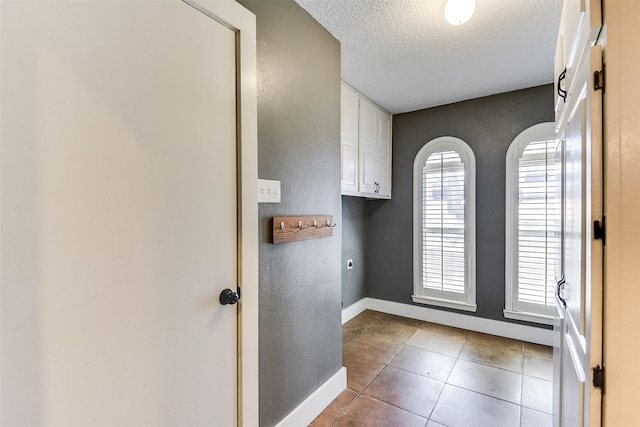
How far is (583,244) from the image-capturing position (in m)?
0.83

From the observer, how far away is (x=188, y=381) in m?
1.14

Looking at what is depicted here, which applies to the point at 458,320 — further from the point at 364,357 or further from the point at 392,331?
the point at 364,357

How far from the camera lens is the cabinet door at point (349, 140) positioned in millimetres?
2629

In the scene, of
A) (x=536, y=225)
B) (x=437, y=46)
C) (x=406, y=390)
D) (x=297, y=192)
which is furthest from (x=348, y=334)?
(x=437, y=46)

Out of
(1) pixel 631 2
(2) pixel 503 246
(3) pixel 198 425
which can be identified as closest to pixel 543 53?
(2) pixel 503 246

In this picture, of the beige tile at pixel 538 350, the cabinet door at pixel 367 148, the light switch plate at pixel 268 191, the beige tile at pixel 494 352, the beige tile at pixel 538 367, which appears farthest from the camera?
the cabinet door at pixel 367 148

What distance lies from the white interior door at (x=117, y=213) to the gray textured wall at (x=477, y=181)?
2.61 metres

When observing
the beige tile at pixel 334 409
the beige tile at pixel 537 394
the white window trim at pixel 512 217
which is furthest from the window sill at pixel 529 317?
the beige tile at pixel 334 409

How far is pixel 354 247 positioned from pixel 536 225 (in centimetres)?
180

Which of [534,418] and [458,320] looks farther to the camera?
[458,320]

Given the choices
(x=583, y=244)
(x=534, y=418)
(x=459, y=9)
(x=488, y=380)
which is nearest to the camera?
(x=583, y=244)

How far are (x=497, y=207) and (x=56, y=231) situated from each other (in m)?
3.31

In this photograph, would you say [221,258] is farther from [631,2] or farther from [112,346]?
[631,2]

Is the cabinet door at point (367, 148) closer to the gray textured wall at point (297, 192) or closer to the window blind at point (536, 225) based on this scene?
the gray textured wall at point (297, 192)
